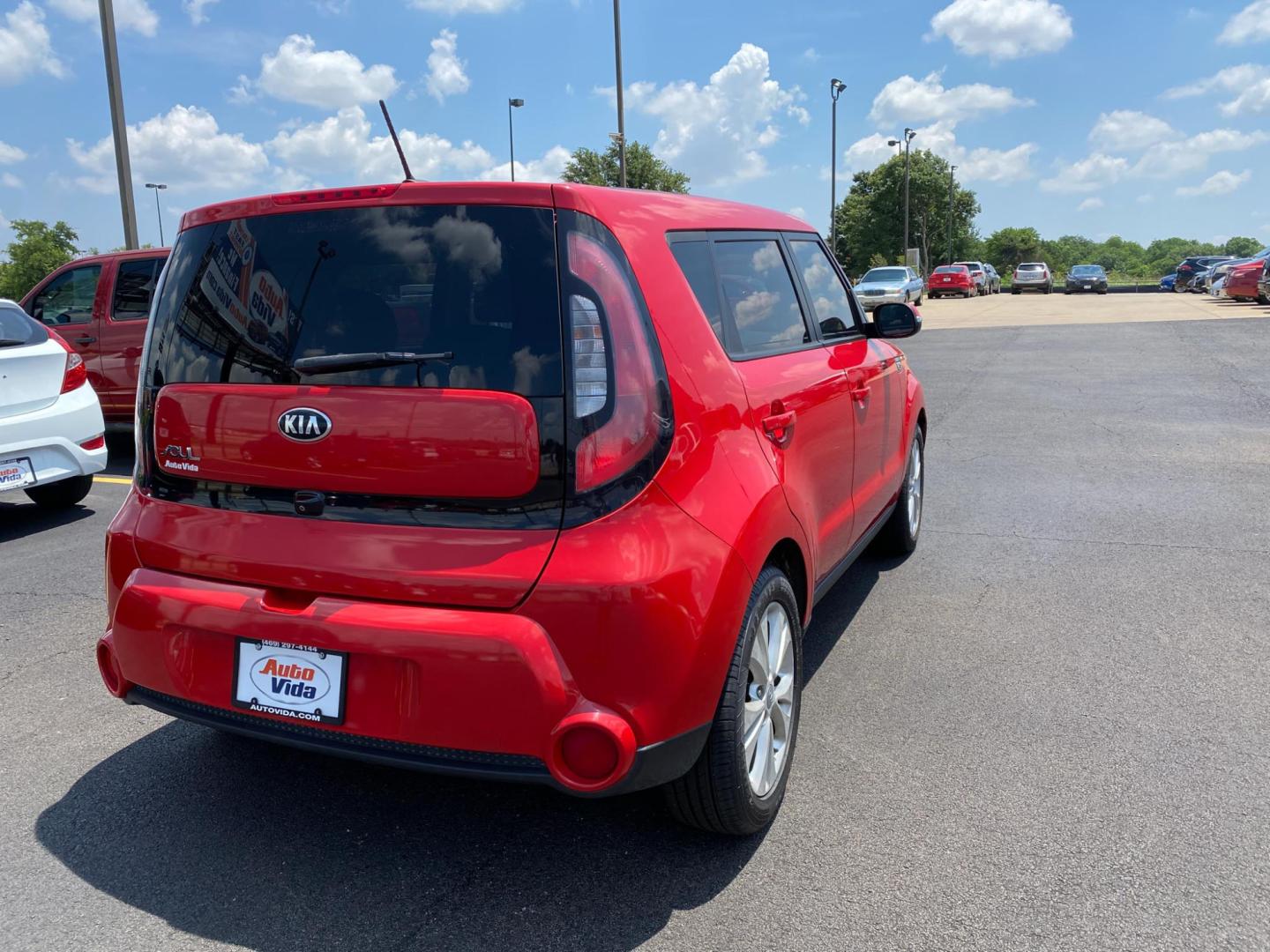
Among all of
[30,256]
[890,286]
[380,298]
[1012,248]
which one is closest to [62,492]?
[380,298]

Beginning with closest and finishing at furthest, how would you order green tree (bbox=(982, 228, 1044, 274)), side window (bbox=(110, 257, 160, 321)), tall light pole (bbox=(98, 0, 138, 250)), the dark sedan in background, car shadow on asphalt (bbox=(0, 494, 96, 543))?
car shadow on asphalt (bbox=(0, 494, 96, 543)) < side window (bbox=(110, 257, 160, 321)) < tall light pole (bbox=(98, 0, 138, 250)) < the dark sedan in background < green tree (bbox=(982, 228, 1044, 274))

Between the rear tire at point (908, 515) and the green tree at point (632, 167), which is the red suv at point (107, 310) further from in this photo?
the green tree at point (632, 167)

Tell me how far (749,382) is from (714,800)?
1.15 m

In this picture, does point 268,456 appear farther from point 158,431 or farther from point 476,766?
point 476,766

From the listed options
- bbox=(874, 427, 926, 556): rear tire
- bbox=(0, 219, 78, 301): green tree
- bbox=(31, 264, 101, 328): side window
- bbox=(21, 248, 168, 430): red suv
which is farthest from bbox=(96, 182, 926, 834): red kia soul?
bbox=(0, 219, 78, 301): green tree

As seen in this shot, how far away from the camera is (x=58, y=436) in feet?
22.1

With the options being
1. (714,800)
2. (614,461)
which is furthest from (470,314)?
(714,800)

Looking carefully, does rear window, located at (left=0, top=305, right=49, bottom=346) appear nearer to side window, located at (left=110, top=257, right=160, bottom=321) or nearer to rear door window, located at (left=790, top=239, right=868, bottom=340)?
side window, located at (left=110, top=257, right=160, bottom=321)

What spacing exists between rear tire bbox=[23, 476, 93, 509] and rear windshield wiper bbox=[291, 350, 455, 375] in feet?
18.5

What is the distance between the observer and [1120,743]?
11.2 feet

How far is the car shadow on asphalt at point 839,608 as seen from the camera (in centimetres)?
426

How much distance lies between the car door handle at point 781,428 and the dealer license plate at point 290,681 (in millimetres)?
1322

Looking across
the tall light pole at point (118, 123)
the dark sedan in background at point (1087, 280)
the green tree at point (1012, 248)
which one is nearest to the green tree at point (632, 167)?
the dark sedan in background at point (1087, 280)

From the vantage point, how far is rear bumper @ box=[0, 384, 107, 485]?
21.2 feet
